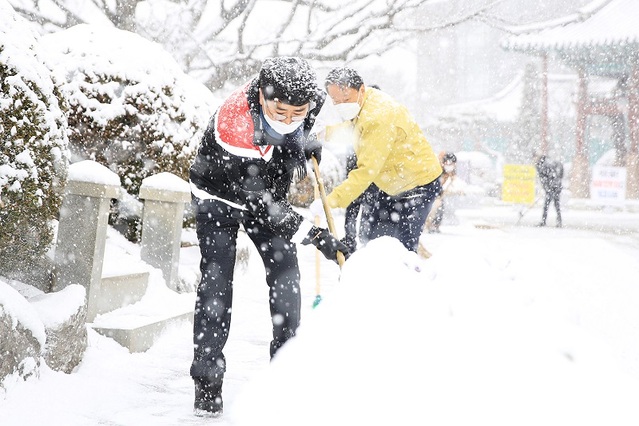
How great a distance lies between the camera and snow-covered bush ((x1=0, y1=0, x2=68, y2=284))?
11.3 feet

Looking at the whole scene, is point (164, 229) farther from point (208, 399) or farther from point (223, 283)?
point (208, 399)

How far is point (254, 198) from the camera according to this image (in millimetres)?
3027

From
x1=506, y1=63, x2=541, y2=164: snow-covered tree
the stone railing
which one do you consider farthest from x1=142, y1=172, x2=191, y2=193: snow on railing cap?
x1=506, y1=63, x2=541, y2=164: snow-covered tree

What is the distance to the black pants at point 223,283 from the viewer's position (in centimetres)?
319

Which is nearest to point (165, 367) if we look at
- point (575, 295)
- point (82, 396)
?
point (82, 396)

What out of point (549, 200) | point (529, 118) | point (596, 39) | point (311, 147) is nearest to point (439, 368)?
point (311, 147)

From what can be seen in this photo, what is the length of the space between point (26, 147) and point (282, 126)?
1427 millimetres

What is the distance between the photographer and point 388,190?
451 cm

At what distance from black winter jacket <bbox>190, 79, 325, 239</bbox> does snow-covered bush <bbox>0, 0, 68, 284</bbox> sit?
35.9 inches

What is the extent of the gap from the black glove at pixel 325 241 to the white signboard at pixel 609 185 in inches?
772

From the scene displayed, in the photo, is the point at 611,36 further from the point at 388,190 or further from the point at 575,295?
the point at 388,190

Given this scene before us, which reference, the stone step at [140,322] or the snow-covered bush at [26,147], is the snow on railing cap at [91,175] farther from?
the stone step at [140,322]

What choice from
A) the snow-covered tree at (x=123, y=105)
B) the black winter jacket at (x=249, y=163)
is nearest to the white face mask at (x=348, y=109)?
the black winter jacket at (x=249, y=163)

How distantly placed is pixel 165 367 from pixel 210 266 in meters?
1.12
